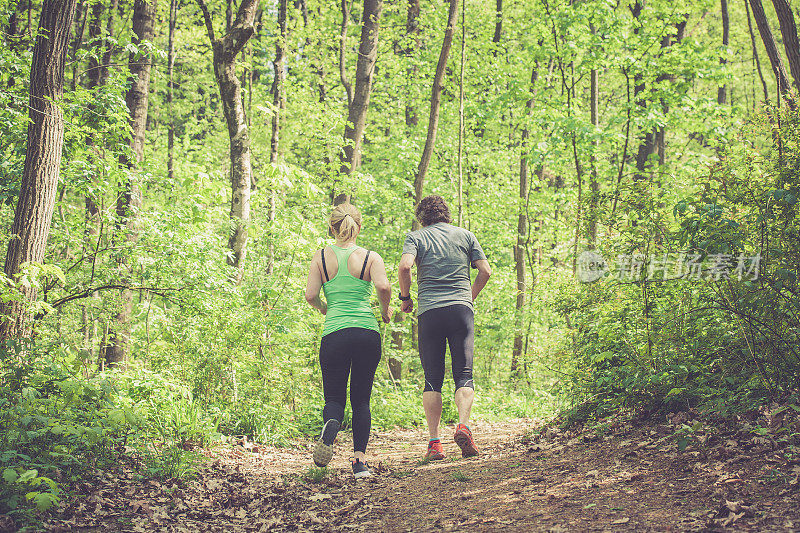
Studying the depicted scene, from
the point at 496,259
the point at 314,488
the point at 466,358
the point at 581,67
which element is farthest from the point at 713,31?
the point at 314,488

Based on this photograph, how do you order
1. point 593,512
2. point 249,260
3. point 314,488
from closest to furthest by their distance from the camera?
point 593,512
point 314,488
point 249,260

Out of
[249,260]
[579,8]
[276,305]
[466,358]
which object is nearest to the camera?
[466,358]

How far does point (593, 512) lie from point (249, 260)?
25.3ft

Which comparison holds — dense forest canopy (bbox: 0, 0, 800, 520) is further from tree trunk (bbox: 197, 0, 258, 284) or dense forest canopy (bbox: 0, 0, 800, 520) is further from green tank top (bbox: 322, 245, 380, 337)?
green tank top (bbox: 322, 245, 380, 337)

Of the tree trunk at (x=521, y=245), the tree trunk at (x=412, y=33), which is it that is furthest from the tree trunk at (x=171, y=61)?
the tree trunk at (x=521, y=245)

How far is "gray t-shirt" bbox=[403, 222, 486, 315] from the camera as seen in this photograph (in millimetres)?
5332

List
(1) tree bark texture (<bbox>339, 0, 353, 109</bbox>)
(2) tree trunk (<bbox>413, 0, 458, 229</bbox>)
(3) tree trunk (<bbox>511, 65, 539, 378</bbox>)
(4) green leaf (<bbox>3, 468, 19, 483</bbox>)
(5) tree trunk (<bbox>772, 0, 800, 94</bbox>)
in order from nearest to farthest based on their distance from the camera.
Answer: (4) green leaf (<bbox>3, 468, 19, 483</bbox>) < (5) tree trunk (<bbox>772, 0, 800, 94</bbox>) < (2) tree trunk (<bbox>413, 0, 458, 229</bbox>) < (1) tree bark texture (<bbox>339, 0, 353, 109</bbox>) < (3) tree trunk (<bbox>511, 65, 539, 378</bbox>)

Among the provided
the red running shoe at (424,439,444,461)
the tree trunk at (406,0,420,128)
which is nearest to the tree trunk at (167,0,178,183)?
the tree trunk at (406,0,420,128)

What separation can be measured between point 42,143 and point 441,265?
430 centimetres

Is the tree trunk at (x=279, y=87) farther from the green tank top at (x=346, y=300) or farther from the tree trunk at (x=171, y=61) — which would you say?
the tree trunk at (x=171, y=61)

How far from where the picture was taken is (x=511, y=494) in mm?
3754

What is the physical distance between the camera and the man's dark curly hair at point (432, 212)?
5.66 meters

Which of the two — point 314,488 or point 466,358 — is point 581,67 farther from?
point 314,488

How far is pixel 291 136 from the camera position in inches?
706
